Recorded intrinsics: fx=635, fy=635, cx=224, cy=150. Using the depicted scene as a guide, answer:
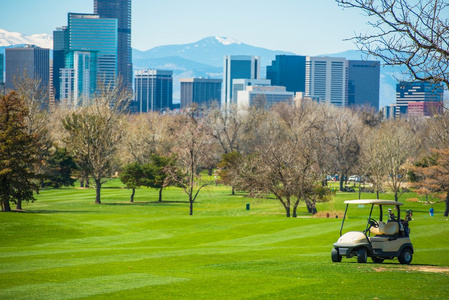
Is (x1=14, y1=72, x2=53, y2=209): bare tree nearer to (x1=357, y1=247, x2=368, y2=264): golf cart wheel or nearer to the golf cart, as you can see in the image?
the golf cart

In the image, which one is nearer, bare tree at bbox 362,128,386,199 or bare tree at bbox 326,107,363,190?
bare tree at bbox 362,128,386,199

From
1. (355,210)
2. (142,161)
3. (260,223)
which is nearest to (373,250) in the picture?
(260,223)

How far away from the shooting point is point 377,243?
22.8 m

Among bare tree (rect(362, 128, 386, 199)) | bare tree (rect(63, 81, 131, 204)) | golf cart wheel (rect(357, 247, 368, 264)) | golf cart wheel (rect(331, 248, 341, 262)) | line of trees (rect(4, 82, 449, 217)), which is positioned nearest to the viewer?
golf cart wheel (rect(357, 247, 368, 264))

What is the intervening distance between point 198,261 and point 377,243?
22.3 feet

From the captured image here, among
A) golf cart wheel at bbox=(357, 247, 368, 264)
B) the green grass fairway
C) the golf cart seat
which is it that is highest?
the golf cart seat

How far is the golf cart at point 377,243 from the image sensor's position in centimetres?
2266

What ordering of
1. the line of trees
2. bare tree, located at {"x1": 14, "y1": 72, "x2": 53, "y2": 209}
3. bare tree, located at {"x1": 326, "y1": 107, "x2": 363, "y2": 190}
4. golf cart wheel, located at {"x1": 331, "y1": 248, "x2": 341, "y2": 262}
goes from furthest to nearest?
bare tree, located at {"x1": 326, "y1": 107, "x2": 363, "y2": 190} → bare tree, located at {"x1": 14, "y1": 72, "x2": 53, "y2": 209} → the line of trees → golf cart wheel, located at {"x1": 331, "y1": 248, "x2": 341, "y2": 262}

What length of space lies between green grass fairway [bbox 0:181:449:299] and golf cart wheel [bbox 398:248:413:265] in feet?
1.44

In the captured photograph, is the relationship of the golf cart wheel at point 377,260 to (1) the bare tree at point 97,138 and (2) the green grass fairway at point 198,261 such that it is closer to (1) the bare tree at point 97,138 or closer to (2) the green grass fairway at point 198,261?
(2) the green grass fairway at point 198,261

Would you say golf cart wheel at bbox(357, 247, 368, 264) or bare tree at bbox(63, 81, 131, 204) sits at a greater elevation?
bare tree at bbox(63, 81, 131, 204)

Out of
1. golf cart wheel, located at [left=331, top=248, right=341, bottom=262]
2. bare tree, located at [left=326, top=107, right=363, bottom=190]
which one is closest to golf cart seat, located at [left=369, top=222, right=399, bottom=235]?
golf cart wheel, located at [left=331, top=248, right=341, bottom=262]

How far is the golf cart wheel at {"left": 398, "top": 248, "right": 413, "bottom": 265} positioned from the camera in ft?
76.2

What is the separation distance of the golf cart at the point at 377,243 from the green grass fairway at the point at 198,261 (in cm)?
44
